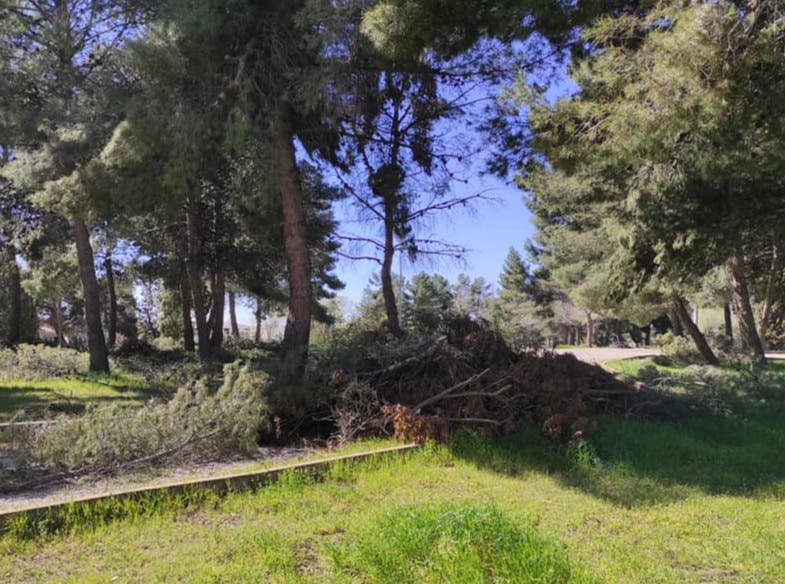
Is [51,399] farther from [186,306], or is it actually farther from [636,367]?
[636,367]

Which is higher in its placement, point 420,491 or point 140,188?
point 140,188

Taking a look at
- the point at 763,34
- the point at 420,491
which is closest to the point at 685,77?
the point at 763,34

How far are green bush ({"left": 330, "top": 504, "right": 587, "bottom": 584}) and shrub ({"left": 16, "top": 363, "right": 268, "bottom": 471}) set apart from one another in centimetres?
233

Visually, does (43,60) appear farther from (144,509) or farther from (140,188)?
(144,509)

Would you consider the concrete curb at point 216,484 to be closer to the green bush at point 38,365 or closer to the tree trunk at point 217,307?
the green bush at point 38,365

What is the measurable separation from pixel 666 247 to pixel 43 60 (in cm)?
1236

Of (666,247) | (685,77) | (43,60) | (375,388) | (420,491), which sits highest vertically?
(43,60)

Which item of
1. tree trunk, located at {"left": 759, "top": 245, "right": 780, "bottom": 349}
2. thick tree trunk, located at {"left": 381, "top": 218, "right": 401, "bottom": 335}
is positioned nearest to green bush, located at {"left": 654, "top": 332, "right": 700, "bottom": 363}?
tree trunk, located at {"left": 759, "top": 245, "right": 780, "bottom": 349}

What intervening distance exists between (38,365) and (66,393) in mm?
3465

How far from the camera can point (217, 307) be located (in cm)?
1582

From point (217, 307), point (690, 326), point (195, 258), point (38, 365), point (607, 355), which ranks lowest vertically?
point (607, 355)

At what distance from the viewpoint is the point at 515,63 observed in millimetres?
8180

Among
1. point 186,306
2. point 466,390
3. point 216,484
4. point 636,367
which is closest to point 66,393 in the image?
point 216,484

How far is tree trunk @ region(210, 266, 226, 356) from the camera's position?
589 inches
